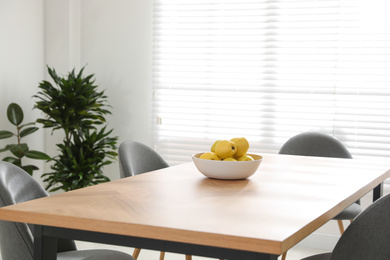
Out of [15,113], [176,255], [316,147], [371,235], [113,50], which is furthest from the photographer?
[113,50]

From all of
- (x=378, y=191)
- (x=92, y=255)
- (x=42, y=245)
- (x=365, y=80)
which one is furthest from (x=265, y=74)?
(x=42, y=245)

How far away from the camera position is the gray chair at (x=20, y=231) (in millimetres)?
1867

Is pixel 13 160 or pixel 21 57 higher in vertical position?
pixel 21 57

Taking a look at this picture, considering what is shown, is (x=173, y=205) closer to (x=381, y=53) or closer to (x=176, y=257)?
(x=176, y=257)

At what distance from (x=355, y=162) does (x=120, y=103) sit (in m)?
2.43

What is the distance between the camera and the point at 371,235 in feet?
5.35

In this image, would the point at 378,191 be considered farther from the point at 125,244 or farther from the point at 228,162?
the point at 125,244

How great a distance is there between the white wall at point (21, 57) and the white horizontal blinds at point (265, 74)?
1047mm

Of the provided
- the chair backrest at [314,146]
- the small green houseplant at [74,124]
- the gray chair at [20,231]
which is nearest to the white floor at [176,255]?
the small green houseplant at [74,124]

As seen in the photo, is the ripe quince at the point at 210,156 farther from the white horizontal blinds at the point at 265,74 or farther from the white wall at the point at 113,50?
the white wall at the point at 113,50

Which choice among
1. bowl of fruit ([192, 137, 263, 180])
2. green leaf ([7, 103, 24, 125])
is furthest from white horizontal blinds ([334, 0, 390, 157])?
green leaf ([7, 103, 24, 125])

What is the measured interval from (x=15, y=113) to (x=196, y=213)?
121 inches

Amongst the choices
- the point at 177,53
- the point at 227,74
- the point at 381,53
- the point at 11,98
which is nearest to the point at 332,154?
the point at 381,53

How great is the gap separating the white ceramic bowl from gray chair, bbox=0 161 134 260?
1.48 feet
